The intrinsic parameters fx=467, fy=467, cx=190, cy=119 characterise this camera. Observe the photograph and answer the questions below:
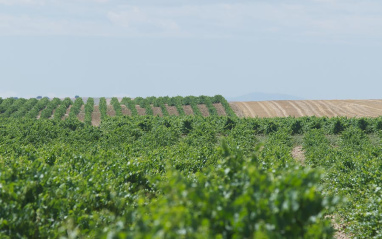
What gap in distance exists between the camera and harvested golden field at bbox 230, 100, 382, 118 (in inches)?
2365

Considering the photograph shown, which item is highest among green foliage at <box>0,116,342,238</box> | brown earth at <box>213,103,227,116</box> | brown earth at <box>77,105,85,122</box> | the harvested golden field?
green foliage at <box>0,116,342,238</box>

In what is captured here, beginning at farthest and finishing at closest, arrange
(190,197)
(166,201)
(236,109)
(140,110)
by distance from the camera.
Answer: (236,109)
(140,110)
(166,201)
(190,197)

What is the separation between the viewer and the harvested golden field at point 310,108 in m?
60.1

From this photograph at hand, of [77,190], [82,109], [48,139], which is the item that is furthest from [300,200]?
[82,109]

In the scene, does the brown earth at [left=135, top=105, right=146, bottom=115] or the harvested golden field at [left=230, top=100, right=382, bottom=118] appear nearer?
the brown earth at [left=135, top=105, right=146, bottom=115]

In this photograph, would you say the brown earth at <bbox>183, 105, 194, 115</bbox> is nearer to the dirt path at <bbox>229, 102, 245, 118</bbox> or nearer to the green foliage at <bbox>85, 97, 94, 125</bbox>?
the dirt path at <bbox>229, 102, 245, 118</bbox>

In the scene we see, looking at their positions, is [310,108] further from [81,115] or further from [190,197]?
[190,197]

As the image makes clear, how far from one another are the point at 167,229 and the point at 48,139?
91.4 feet

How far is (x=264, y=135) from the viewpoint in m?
40.2

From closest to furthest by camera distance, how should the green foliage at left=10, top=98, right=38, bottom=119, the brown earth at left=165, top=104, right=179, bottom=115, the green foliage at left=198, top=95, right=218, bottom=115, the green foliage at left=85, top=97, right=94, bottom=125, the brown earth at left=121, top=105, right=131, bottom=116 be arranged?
1. the green foliage at left=85, top=97, right=94, bottom=125
2. the green foliage at left=10, top=98, right=38, bottom=119
3. the brown earth at left=121, top=105, right=131, bottom=116
4. the brown earth at left=165, top=104, right=179, bottom=115
5. the green foliage at left=198, top=95, right=218, bottom=115

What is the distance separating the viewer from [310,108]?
6394 centimetres

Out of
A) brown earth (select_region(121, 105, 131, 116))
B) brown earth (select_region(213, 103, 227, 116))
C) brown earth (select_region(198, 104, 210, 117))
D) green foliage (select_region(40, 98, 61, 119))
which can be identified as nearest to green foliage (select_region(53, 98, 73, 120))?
green foliage (select_region(40, 98, 61, 119))

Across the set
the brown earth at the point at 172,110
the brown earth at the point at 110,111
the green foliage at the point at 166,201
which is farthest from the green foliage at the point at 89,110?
the green foliage at the point at 166,201

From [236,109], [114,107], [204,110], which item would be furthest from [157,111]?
[236,109]
